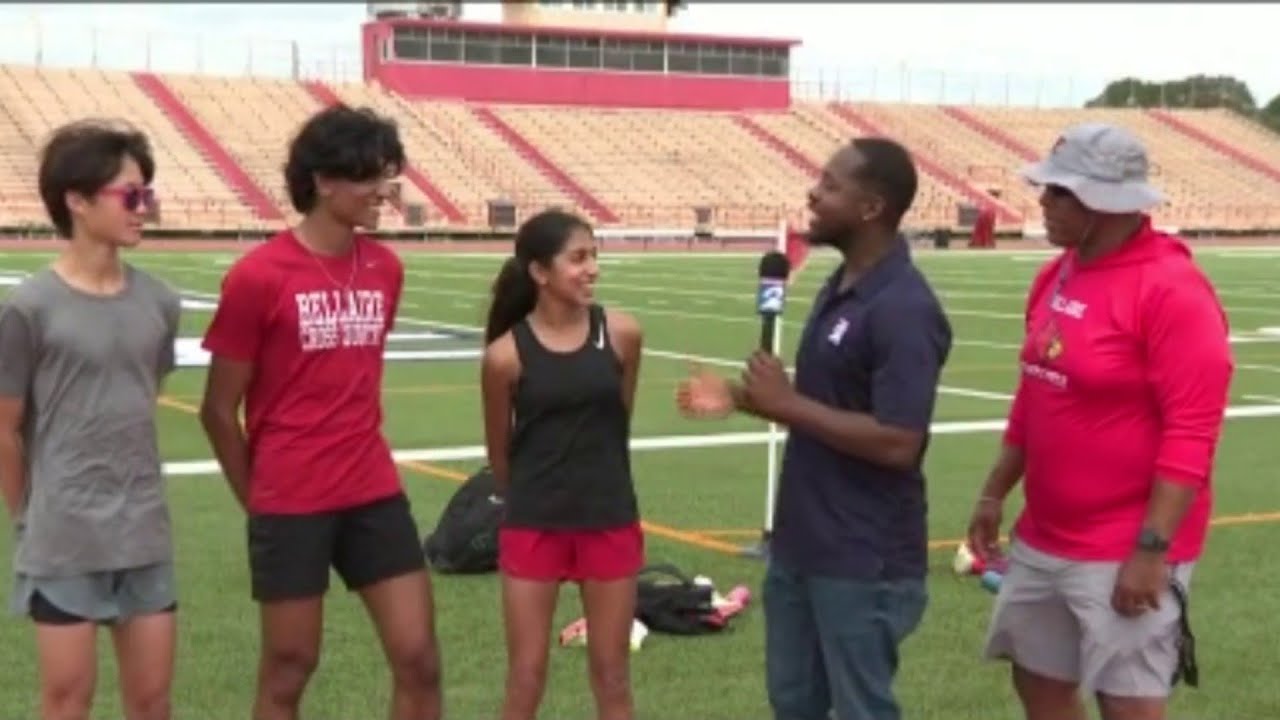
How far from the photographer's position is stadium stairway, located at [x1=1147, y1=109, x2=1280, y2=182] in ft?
243

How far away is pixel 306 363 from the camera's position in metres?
5.01

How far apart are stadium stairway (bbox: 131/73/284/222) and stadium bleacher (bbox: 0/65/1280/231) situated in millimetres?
62

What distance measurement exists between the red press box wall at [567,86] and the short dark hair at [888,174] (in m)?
62.9

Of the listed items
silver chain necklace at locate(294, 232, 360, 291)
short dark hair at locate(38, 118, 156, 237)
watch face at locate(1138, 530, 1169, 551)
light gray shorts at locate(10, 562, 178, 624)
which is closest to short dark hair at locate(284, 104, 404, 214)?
silver chain necklace at locate(294, 232, 360, 291)

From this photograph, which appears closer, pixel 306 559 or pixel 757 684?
pixel 306 559

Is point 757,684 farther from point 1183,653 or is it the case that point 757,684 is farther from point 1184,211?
point 1184,211

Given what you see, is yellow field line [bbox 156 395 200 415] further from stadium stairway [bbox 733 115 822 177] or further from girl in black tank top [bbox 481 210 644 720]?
stadium stairway [bbox 733 115 822 177]

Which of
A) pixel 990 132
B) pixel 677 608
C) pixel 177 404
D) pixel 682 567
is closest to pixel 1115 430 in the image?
pixel 677 608

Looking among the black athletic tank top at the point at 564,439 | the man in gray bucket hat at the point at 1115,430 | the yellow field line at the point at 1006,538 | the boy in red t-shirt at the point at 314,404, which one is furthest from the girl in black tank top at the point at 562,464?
the yellow field line at the point at 1006,538

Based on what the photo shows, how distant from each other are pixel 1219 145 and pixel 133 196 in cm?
7698

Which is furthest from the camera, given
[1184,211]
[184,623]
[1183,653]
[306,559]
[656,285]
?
[1184,211]

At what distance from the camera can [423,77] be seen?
66.6 m

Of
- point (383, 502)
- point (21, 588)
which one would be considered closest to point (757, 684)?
point (383, 502)

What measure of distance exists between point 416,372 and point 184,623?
10.1 meters
